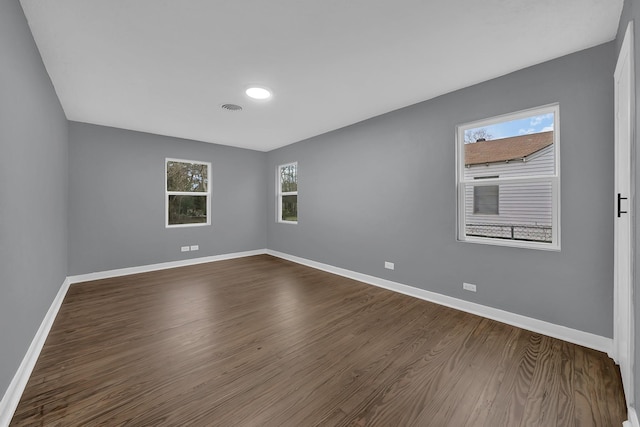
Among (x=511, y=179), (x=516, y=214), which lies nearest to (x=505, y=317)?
(x=516, y=214)

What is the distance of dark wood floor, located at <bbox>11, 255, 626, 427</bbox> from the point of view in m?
1.51

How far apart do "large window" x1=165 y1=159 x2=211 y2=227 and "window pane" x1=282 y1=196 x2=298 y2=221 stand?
1.63 metres

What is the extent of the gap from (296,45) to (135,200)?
417 cm

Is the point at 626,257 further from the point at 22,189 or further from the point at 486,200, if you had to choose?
the point at 22,189

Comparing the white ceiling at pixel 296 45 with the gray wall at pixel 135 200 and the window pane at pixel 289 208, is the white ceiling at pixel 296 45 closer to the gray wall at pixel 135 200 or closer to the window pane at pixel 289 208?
the gray wall at pixel 135 200

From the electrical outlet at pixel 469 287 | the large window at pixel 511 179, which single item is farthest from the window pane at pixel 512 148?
the electrical outlet at pixel 469 287

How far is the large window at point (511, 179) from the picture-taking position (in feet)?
8.09

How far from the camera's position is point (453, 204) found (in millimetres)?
3053

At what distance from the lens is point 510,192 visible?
8.93ft

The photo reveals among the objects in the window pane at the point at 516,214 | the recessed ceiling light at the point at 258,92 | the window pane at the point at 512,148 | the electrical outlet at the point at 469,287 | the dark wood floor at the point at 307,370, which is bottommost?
the dark wood floor at the point at 307,370

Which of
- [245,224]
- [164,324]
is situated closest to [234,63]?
[164,324]

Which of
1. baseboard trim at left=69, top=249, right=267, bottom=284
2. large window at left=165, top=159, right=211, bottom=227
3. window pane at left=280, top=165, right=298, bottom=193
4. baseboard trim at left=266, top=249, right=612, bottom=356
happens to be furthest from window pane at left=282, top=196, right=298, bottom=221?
baseboard trim at left=266, top=249, right=612, bottom=356

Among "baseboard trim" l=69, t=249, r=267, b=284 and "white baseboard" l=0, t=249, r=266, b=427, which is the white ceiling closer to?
"white baseboard" l=0, t=249, r=266, b=427

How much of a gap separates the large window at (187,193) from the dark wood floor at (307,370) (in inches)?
89.1
